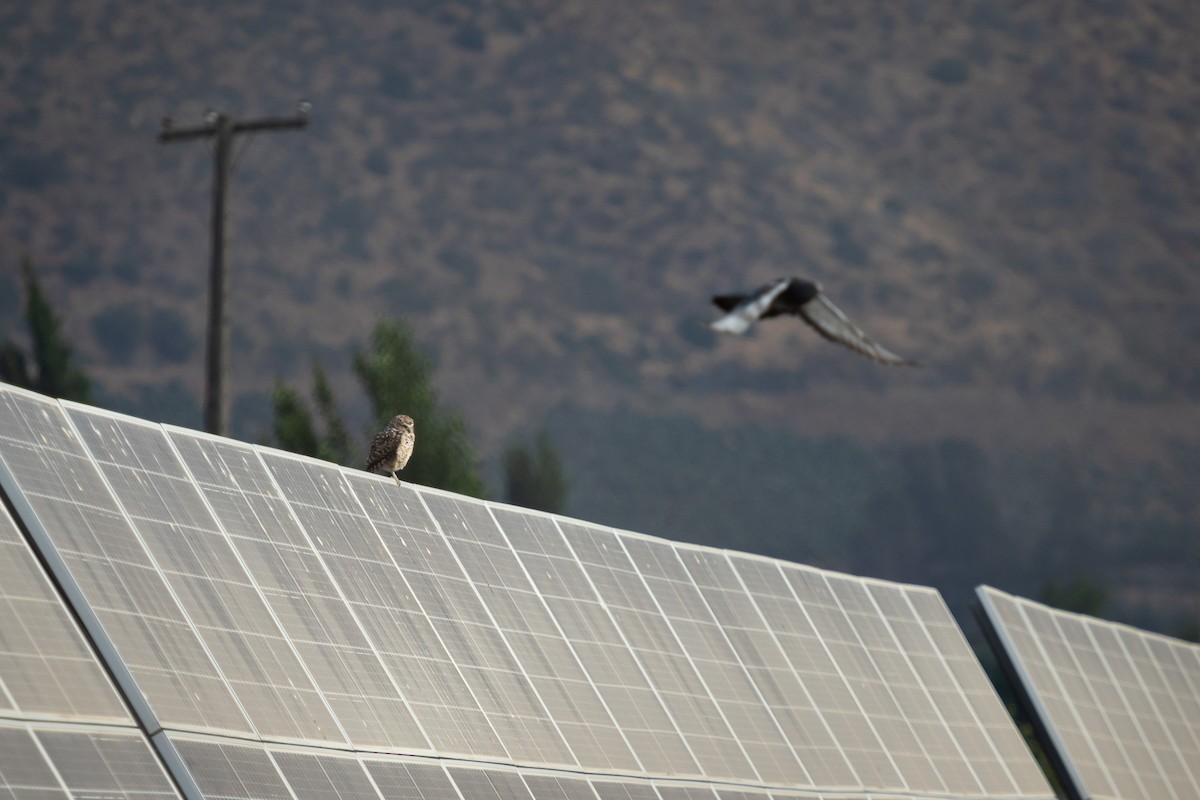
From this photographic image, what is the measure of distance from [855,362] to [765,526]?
1838 centimetres

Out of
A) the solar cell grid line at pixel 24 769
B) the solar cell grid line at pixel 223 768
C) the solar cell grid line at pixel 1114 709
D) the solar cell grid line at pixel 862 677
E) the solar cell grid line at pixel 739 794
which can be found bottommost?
the solar cell grid line at pixel 1114 709

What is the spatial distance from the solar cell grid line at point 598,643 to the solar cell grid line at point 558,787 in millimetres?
818

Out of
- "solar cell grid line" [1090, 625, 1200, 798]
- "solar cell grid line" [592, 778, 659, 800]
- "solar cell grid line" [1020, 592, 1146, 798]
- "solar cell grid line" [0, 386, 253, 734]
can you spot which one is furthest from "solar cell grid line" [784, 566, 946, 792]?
"solar cell grid line" [0, 386, 253, 734]

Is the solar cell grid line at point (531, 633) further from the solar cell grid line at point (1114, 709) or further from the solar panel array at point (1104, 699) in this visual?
the solar cell grid line at point (1114, 709)

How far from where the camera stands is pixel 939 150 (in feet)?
525

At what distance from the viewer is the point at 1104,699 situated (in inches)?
747

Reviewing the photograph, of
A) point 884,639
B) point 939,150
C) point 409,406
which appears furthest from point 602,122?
point 884,639

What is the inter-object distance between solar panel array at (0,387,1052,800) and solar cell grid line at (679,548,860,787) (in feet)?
0.09

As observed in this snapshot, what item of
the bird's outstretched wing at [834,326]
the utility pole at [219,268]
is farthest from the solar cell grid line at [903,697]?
the utility pole at [219,268]

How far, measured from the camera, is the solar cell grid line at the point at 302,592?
432 inches

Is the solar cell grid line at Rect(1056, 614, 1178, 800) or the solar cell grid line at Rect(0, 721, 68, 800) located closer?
the solar cell grid line at Rect(0, 721, 68, 800)

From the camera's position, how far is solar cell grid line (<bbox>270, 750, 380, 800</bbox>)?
1002 cm

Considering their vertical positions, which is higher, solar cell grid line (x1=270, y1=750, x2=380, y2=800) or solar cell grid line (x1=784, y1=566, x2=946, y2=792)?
solar cell grid line (x1=270, y1=750, x2=380, y2=800)

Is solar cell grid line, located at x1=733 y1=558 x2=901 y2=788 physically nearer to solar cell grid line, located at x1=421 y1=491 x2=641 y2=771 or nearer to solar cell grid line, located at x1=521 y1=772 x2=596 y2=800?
solar cell grid line, located at x1=421 y1=491 x2=641 y2=771
